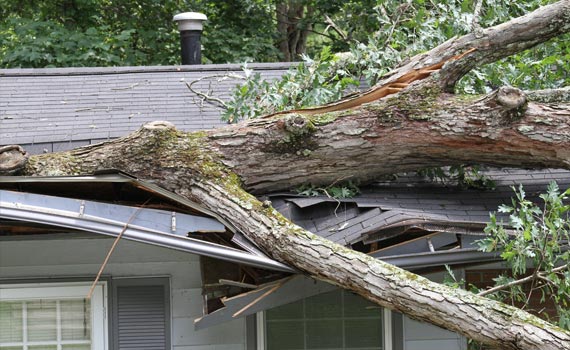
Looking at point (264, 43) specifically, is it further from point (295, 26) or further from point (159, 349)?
point (159, 349)

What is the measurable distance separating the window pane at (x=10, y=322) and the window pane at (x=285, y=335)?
5.86 feet

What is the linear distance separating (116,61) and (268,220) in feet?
29.9

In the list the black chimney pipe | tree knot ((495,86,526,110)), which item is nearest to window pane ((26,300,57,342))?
tree knot ((495,86,526,110))

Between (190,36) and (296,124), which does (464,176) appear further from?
(190,36)

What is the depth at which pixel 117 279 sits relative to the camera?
22.7 ft

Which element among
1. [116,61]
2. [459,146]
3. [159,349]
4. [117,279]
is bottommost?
[159,349]

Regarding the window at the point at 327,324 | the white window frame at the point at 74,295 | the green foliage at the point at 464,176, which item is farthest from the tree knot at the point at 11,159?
the green foliage at the point at 464,176

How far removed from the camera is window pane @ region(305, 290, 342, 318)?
7.21 meters

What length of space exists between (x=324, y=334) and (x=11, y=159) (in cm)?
263

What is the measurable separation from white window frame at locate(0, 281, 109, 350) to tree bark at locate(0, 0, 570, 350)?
103 centimetres

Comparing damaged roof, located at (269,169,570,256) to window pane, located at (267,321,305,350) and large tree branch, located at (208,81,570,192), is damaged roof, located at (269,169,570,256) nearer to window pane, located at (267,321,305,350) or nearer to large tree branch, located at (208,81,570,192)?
large tree branch, located at (208,81,570,192)

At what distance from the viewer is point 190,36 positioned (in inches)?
436

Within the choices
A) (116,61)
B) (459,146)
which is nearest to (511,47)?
(459,146)

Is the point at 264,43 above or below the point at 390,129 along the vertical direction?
above
